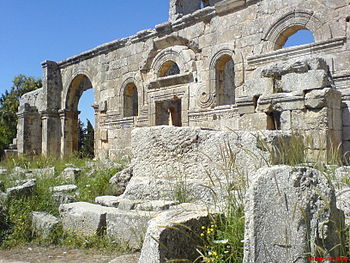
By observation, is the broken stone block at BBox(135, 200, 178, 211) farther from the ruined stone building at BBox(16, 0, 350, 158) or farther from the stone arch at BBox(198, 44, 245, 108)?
the stone arch at BBox(198, 44, 245, 108)

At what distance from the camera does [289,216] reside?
2039mm

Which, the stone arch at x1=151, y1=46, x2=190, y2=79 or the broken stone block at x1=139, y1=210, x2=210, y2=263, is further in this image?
the stone arch at x1=151, y1=46, x2=190, y2=79

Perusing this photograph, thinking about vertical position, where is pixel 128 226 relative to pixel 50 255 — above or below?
above

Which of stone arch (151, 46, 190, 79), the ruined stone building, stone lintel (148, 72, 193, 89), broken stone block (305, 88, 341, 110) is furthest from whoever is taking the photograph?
stone arch (151, 46, 190, 79)

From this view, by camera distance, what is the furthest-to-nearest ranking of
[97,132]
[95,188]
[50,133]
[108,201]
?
[50,133] < [97,132] < [95,188] < [108,201]

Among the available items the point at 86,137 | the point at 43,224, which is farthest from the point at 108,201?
the point at 86,137

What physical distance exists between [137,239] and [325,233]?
76.9 inches

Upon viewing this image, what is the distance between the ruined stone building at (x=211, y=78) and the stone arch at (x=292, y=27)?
2 cm

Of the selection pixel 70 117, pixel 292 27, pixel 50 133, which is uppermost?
pixel 292 27

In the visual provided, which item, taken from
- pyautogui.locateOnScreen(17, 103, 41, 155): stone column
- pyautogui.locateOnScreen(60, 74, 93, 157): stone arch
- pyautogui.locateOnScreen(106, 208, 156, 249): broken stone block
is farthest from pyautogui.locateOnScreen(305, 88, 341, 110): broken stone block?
pyautogui.locateOnScreen(17, 103, 41, 155): stone column

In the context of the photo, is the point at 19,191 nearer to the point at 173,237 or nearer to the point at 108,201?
the point at 108,201

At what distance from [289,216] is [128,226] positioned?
193 cm

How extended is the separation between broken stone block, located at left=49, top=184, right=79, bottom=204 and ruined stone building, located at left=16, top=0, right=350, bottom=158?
273 centimetres

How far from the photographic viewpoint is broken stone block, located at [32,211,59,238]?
414 centimetres
